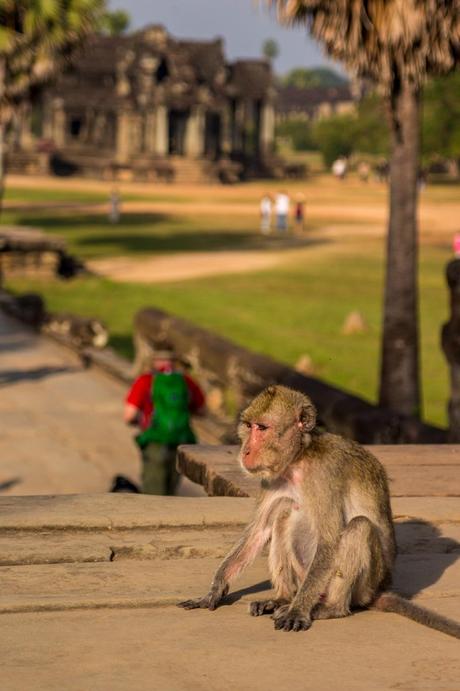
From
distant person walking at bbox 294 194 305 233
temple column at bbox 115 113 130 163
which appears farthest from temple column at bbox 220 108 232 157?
distant person walking at bbox 294 194 305 233

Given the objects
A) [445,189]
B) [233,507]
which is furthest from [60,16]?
[445,189]

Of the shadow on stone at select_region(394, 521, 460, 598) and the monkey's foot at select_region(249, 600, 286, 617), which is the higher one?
the monkey's foot at select_region(249, 600, 286, 617)

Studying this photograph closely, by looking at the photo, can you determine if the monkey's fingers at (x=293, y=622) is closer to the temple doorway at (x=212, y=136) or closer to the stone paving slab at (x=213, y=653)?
the stone paving slab at (x=213, y=653)

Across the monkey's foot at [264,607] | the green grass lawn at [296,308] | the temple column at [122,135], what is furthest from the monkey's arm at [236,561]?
the temple column at [122,135]

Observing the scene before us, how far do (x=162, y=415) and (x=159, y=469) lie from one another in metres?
0.49

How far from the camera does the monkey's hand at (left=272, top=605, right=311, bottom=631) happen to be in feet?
18.6

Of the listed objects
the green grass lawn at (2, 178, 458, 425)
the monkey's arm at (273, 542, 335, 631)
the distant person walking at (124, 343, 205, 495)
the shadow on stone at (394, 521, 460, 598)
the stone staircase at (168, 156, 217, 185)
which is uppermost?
the monkey's arm at (273, 542, 335, 631)

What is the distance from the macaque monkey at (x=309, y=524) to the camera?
18.9 feet

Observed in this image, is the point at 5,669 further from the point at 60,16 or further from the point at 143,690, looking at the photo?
the point at 60,16

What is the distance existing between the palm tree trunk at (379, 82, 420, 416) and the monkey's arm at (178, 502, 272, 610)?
442 inches

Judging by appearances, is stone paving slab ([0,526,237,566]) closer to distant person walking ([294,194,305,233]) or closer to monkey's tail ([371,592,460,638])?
monkey's tail ([371,592,460,638])

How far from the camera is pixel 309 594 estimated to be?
571 cm

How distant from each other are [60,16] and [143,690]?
→ 31.5 metres

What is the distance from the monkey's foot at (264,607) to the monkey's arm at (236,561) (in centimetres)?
13
